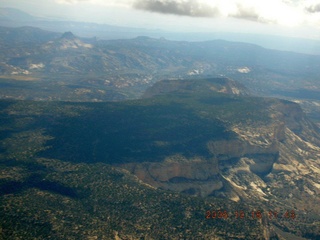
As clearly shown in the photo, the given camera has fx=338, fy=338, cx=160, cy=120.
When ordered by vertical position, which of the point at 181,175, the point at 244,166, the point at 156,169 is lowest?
the point at 244,166

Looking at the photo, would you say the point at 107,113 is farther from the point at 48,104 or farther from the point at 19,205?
the point at 19,205

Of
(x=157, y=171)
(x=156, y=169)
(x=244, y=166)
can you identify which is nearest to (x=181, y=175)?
(x=157, y=171)

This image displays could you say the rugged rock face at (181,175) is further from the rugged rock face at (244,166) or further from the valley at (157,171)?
the valley at (157,171)

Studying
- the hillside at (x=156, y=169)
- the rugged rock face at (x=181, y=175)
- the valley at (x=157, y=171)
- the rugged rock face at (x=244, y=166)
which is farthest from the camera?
the rugged rock face at (x=244, y=166)

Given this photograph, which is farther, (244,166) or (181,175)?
(244,166)

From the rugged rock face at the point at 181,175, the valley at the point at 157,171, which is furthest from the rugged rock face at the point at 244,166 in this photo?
the valley at the point at 157,171

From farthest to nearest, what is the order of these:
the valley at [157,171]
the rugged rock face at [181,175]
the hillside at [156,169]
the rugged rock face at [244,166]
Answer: the rugged rock face at [244,166]
the rugged rock face at [181,175]
the hillside at [156,169]
the valley at [157,171]

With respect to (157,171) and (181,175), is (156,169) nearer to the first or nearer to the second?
(157,171)

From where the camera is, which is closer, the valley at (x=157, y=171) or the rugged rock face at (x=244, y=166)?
the valley at (x=157, y=171)
